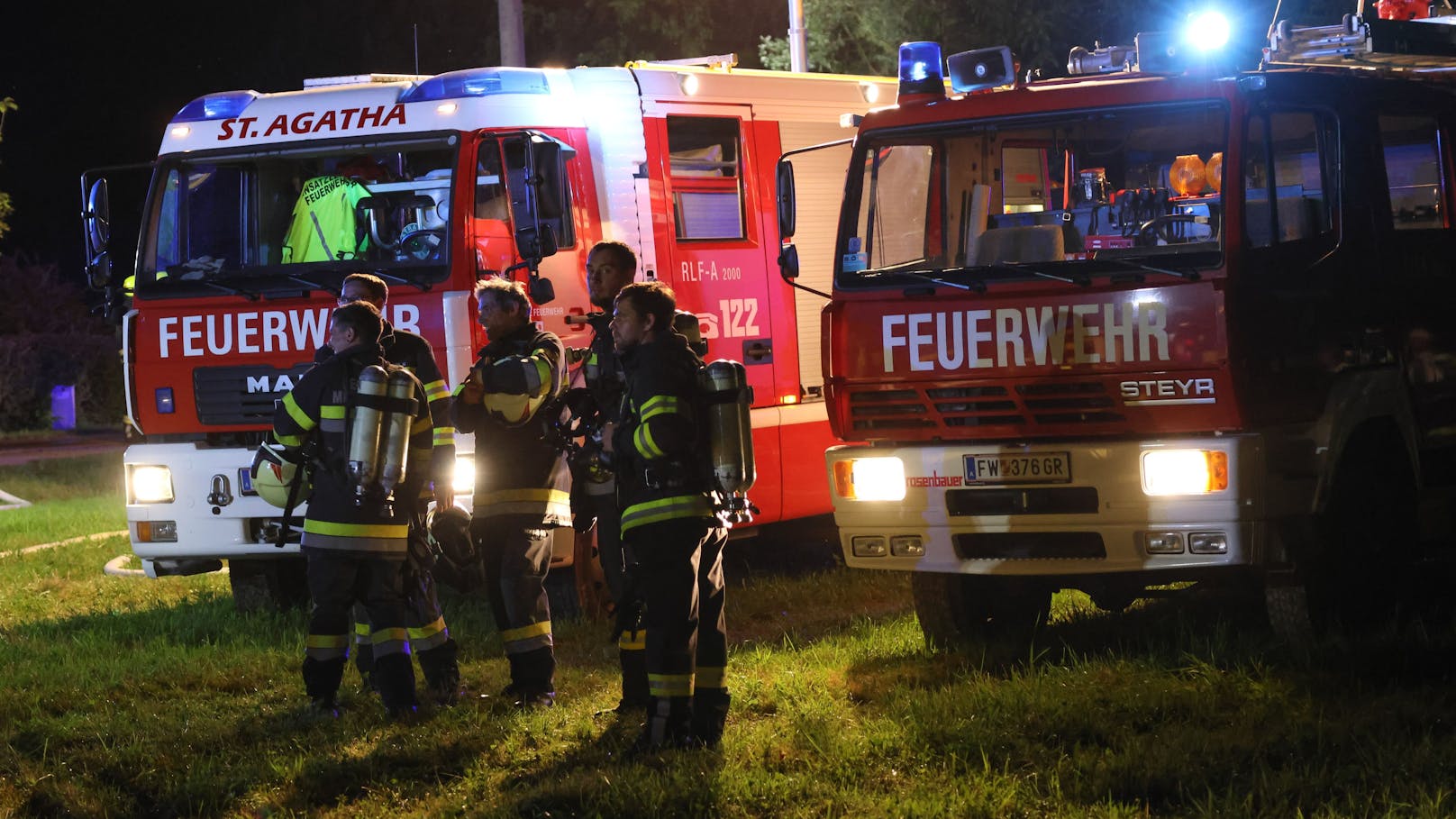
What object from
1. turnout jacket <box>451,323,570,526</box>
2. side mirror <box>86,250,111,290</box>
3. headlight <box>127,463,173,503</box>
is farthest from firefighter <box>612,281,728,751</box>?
side mirror <box>86,250,111,290</box>

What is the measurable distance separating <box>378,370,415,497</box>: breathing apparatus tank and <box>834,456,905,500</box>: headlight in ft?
5.99

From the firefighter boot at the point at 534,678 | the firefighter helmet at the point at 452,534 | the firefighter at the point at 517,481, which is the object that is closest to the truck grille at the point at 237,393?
the firefighter helmet at the point at 452,534

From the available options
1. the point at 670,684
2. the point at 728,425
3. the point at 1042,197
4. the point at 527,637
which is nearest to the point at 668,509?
the point at 728,425

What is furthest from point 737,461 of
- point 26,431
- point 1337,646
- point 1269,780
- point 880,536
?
point 26,431

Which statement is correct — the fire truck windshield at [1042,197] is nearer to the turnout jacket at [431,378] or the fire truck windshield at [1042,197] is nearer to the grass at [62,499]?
the turnout jacket at [431,378]

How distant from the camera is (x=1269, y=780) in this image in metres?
5.93

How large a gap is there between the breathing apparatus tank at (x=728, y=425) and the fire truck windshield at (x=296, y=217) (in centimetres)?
287

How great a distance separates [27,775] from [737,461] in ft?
9.36

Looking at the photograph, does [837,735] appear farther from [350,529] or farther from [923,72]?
[923,72]

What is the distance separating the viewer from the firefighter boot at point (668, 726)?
6.73m

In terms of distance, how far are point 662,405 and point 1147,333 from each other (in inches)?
76.3

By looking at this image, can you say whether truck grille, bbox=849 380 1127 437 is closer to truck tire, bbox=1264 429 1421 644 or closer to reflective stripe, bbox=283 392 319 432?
truck tire, bbox=1264 429 1421 644

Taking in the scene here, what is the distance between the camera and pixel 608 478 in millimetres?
7387

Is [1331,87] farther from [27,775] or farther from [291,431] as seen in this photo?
[27,775]
